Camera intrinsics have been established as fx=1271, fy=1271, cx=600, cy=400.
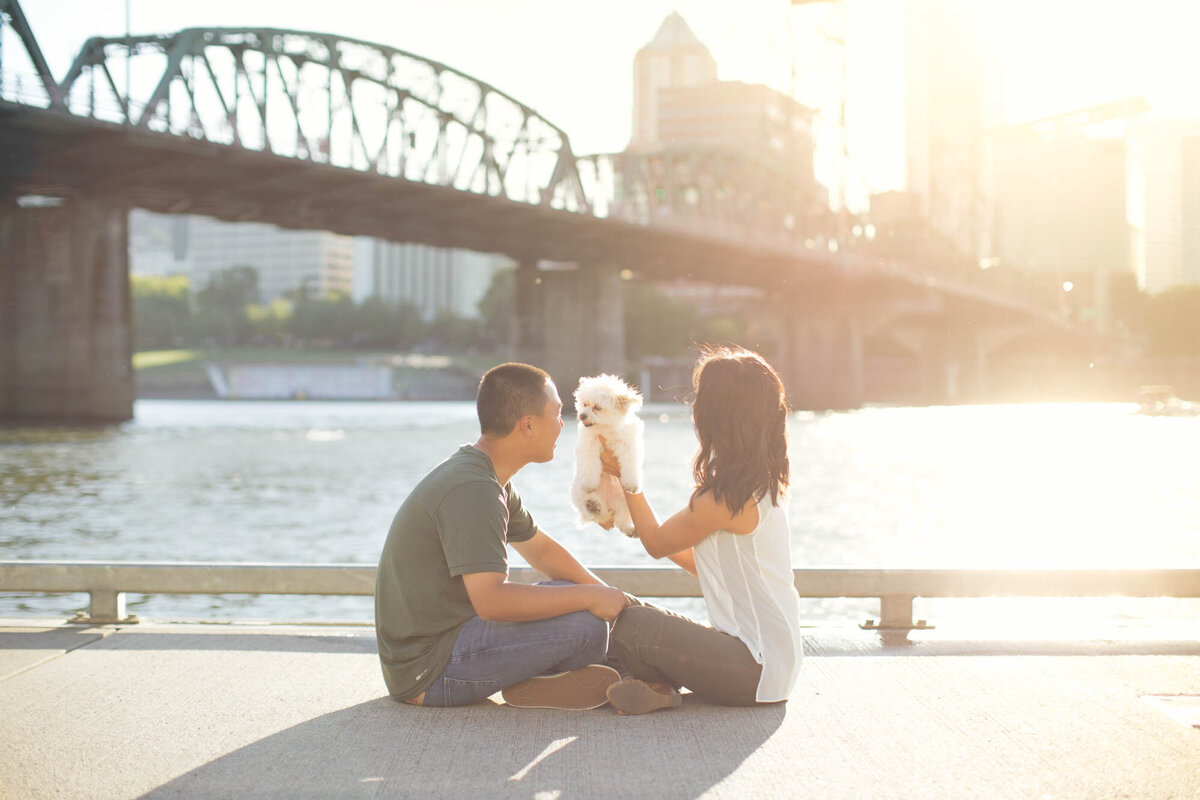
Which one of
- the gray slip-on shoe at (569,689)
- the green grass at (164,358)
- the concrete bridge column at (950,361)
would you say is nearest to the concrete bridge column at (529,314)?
the concrete bridge column at (950,361)

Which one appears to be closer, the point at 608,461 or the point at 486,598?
the point at 486,598

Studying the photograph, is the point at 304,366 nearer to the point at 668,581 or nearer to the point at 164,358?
the point at 164,358

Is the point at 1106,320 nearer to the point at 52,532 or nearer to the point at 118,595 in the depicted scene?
the point at 52,532

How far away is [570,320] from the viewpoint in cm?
7100

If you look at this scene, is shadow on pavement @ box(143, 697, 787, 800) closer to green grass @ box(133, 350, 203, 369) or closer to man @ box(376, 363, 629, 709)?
man @ box(376, 363, 629, 709)

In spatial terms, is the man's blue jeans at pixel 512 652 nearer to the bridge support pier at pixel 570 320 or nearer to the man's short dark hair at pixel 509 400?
the man's short dark hair at pixel 509 400

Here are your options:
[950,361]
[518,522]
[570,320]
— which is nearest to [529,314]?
[570,320]

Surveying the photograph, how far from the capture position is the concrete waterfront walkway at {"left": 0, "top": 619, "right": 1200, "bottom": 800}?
4320mm

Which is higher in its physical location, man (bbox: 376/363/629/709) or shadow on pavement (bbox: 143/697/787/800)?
man (bbox: 376/363/629/709)

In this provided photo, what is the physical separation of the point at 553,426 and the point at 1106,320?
99.0 ft

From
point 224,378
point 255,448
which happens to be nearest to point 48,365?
point 255,448

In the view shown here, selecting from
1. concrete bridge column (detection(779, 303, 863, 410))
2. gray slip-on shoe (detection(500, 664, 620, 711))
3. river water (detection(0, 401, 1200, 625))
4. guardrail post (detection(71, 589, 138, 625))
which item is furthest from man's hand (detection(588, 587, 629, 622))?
concrete bridge column (detection(779, 303, 863, 410))

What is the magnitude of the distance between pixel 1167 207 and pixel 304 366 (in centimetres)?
12742

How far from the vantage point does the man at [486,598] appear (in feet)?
15.7
